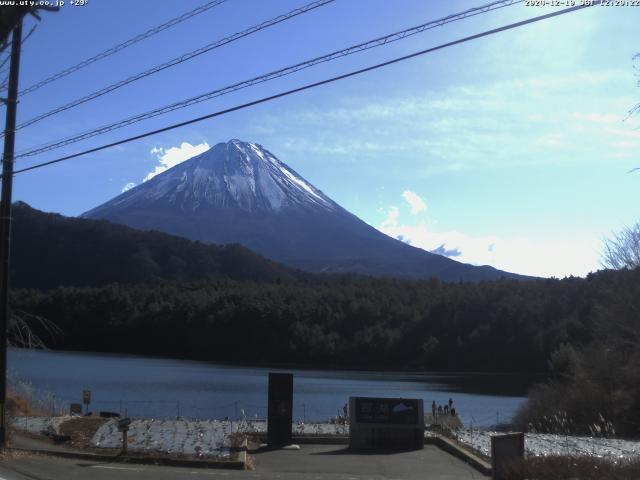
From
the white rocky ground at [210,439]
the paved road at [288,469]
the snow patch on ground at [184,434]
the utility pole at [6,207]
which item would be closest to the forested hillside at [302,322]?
the white rocky ground at [210,439]

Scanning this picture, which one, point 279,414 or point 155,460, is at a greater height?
point 279,414

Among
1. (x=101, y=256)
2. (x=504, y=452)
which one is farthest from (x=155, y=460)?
(x=101, y=256)

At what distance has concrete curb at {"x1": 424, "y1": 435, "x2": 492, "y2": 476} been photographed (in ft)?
49.8

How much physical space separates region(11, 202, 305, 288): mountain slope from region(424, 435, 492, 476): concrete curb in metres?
135

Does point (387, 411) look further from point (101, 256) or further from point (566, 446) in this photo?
point (101, 256)

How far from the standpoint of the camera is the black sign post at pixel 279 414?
18188mm

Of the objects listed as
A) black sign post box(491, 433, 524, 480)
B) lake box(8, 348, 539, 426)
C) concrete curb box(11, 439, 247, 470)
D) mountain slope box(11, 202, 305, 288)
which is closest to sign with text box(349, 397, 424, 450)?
concrete curb box(11, 439, 247, 470)

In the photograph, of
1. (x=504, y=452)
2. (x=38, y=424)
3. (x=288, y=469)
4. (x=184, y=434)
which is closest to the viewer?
(x=504, y=452)

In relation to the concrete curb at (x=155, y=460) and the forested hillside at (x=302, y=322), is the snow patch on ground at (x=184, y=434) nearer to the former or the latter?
the concrete curb at (x=155, y=460)

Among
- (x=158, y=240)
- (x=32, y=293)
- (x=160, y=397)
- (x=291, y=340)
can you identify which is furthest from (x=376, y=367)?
(x=158, y=240)

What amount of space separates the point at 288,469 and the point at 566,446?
6119 mm

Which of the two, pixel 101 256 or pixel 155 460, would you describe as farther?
pixel 101 256

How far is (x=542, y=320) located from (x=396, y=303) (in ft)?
110

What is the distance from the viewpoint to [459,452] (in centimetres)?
1714
